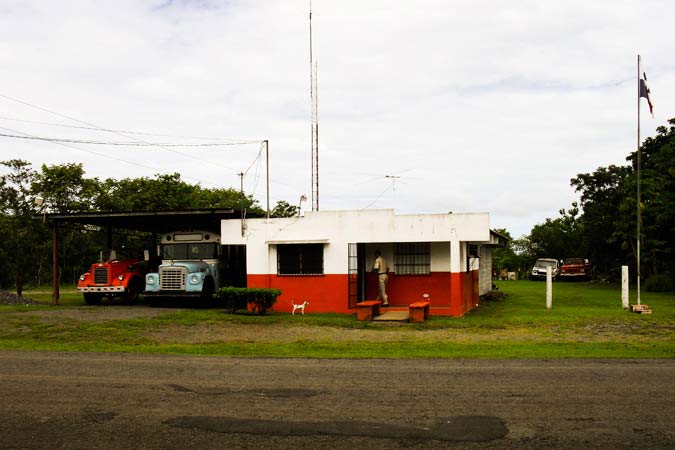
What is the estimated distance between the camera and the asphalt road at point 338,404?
20.6 feet

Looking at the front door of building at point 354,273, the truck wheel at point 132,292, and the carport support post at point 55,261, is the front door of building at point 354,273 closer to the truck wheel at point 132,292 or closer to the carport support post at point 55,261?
the truck wheel at point 132,292

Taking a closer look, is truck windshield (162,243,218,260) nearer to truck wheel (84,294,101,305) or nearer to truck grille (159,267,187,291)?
truck grille (159,267,187,291)

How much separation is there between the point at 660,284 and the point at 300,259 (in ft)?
73.3

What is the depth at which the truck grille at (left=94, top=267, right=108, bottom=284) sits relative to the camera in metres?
24.4

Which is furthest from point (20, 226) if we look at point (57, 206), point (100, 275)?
point (100, 275)

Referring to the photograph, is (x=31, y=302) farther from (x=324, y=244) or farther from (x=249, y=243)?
(x=324, y=244)

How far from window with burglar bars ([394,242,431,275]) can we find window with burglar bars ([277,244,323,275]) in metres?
2.66

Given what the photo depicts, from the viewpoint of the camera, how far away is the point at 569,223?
57969 mm

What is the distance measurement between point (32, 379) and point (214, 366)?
9.03 feet

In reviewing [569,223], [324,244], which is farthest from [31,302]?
[569,223]

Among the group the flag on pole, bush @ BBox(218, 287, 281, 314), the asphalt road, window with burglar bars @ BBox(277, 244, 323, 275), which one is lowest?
the asphalt road

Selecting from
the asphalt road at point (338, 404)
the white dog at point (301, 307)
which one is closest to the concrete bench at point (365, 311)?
the white dog at point (301, 307)

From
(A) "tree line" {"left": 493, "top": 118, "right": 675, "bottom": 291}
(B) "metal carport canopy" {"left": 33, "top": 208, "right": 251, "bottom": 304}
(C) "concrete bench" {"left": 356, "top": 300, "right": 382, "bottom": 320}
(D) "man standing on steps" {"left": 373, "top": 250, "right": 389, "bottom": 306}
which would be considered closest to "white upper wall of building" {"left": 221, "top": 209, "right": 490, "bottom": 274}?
(D) "man standing on steps" {"left": 373, "top": 250, "right": 389, "bottom": 306}

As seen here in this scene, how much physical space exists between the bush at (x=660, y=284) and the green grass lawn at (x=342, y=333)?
13.0 meters
